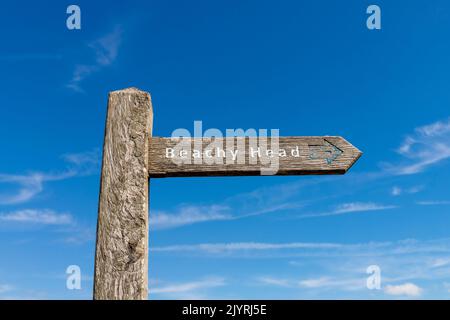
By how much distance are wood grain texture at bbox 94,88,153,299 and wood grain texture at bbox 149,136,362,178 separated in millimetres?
141

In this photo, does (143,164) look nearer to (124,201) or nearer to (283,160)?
(124,201)

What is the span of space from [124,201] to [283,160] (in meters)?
1.50

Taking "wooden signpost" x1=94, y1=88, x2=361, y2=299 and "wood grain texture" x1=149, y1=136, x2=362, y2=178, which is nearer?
"wooden signpost" x1=94, y1=88, x2=361, y2=299

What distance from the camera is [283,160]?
4.30 metres

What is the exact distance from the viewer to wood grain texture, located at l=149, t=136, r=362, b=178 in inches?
167

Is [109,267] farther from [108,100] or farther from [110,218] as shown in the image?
[108,100]

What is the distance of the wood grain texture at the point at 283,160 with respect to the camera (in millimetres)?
4242

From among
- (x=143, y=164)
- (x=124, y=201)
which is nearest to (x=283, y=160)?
(x=143, y=164)

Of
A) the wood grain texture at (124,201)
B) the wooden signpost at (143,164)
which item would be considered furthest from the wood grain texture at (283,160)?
the wood grain texture at (124,201)

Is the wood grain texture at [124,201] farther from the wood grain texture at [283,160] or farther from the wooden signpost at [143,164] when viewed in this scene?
the wood grain texture at [283,160]

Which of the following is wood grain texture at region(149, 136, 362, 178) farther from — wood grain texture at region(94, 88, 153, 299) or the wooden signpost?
wood grain texture at region(94, 88, 153, 299)

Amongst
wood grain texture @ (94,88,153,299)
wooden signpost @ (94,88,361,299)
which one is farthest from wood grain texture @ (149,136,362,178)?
wood grain texture @ (94,88,153,299)

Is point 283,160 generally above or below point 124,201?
above
